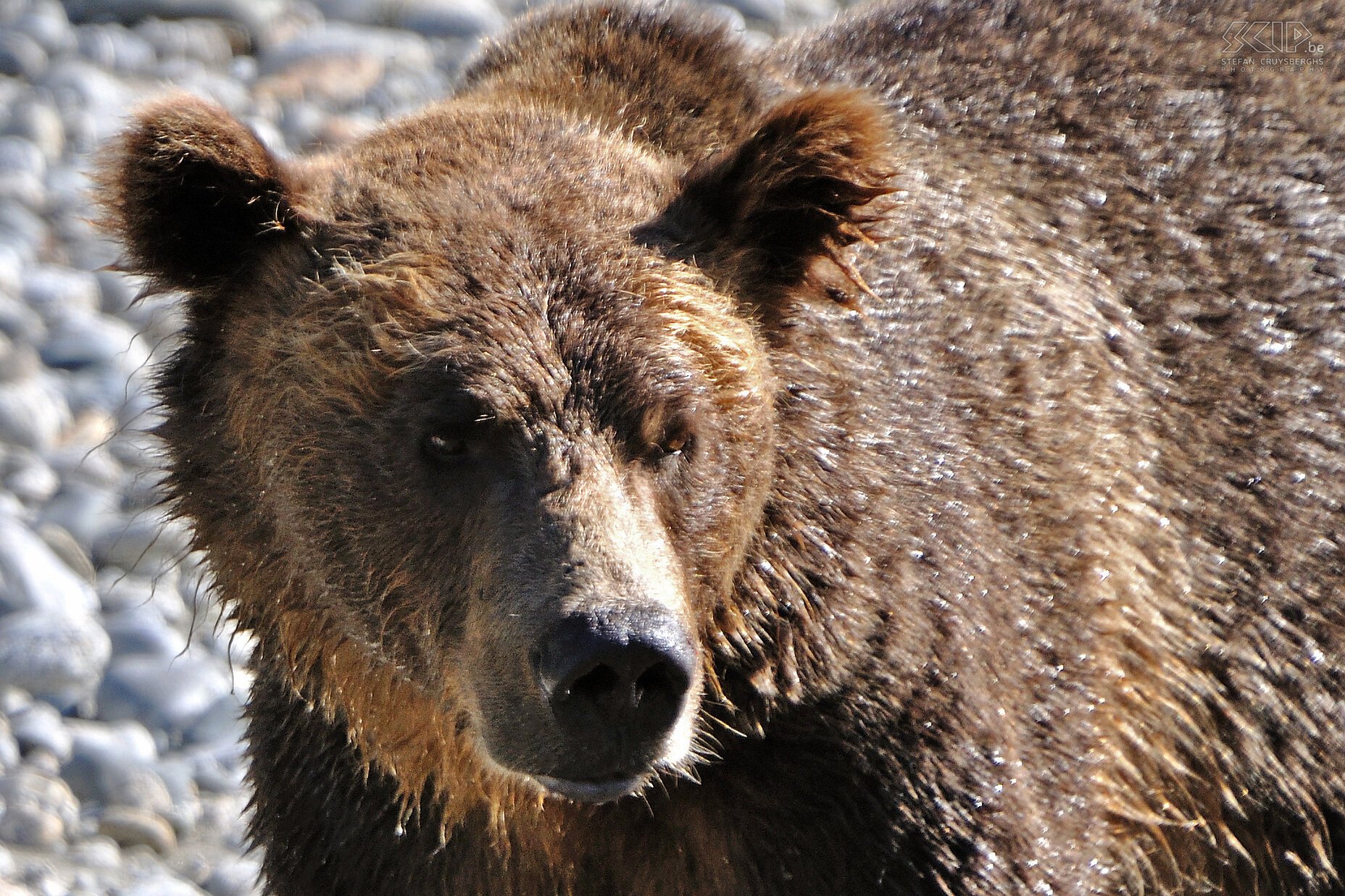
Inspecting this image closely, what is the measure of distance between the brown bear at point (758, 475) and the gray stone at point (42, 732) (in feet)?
7.05

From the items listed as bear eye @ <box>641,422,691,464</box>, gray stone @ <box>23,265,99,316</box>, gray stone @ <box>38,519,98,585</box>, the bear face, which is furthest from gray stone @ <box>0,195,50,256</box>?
bear eye @ <box>641,422,691,464</box>

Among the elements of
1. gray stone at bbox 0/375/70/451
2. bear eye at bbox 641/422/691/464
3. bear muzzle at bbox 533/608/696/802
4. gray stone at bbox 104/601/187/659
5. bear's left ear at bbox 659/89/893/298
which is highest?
bear's left ear at bbox 659/89/893/298

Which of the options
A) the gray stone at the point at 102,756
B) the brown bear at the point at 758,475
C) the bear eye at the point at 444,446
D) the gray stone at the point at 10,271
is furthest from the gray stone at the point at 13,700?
the bear eye at the point at 444,446

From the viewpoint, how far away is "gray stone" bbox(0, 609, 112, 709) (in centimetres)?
642

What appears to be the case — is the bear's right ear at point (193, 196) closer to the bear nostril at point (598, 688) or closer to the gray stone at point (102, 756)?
the bear nostril at point (598, 688)

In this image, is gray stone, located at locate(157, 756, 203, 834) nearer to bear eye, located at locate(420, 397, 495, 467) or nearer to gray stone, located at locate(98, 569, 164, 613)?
gray stone, located at locate(98, 569, 164, 613)

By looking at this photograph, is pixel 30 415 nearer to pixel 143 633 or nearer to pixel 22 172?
pixel 143 633

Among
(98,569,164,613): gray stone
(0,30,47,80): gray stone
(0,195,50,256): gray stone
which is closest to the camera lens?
(98,569,164,613): gray stone

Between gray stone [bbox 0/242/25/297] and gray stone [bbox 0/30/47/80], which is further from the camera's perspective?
gray stone [bbox 0/30/47/80]

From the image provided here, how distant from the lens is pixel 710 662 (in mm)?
3836

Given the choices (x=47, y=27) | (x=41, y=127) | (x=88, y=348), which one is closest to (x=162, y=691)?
(x=88, y=348)

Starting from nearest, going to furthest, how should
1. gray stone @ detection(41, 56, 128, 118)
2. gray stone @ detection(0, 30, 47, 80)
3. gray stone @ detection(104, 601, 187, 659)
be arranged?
gray stone @ detection(104, 601, 187, 659) < gray stone @ detection(41, 56, 128, 118) < gray stone @ detection(0, 30, 47, 80)

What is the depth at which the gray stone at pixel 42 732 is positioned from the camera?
6.19 m

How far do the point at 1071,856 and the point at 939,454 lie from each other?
975 millimetres
